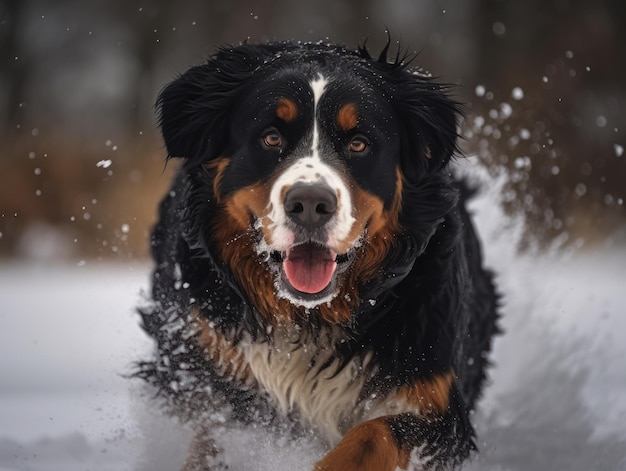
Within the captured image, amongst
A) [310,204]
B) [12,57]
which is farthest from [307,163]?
[12,57]

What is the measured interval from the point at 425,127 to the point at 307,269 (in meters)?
0.81

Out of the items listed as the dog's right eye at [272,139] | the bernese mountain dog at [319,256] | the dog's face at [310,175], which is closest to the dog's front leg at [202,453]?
the bernese mountain dog at [319,256]

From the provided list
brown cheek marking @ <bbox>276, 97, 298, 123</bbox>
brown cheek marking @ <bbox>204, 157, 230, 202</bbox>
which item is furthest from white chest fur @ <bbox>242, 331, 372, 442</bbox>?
brown cheek marking @ <bbox>276, 97, 298, 123</bbox>

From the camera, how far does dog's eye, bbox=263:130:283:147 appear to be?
3.38 m

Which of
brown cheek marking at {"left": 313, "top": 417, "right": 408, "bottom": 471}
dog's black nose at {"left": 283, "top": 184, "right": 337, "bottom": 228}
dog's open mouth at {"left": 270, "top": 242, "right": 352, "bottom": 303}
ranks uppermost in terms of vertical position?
dog's black nose at {"left": 283, "top": 184, "right": 337, "bottom": 228}

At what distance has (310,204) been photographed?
121 inches

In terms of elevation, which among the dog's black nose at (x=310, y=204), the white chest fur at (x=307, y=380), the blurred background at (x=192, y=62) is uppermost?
the blurred background at (x=192, y=62)

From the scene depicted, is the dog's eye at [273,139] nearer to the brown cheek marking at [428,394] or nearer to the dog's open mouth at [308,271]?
the dog's open mouth at [308,271]

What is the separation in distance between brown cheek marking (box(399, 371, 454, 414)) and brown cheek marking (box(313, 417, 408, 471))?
0.70ft

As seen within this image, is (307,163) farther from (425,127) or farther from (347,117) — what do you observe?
(425,127)

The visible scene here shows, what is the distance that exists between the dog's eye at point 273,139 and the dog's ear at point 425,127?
1.80ft

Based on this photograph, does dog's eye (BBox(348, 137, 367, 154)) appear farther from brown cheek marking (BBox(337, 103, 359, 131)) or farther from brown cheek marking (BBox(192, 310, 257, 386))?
brown cheek marking (BBox(192, 310, 257, 386))

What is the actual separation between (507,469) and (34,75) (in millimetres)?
11264

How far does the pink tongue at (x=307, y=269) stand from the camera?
3307mm
